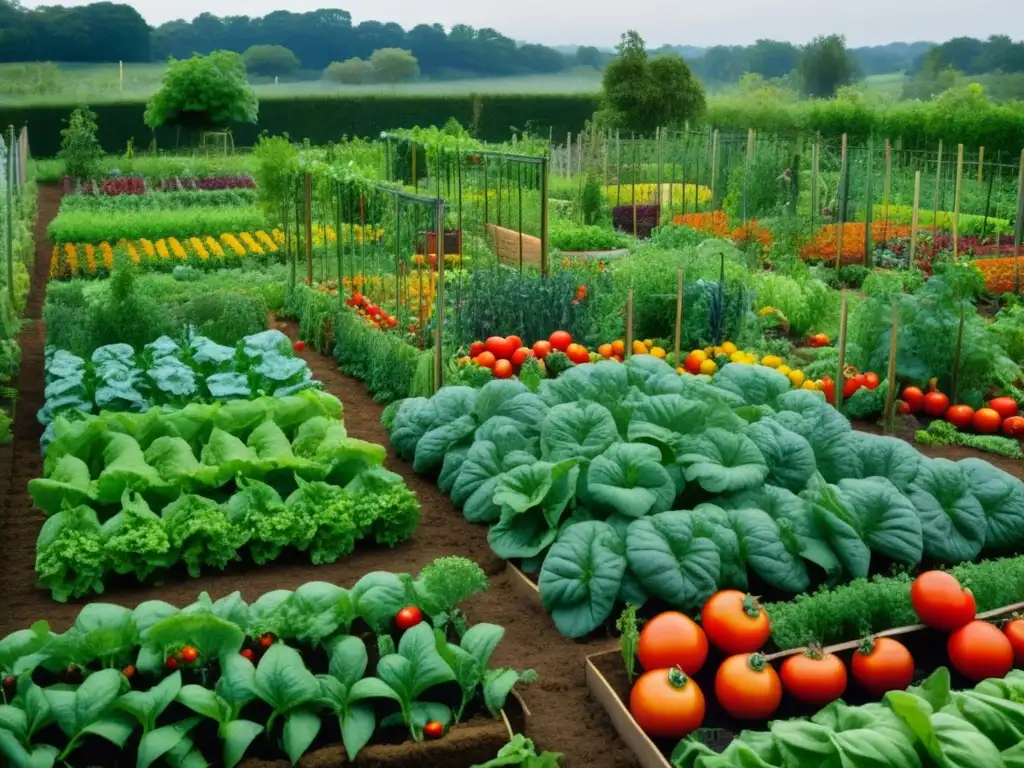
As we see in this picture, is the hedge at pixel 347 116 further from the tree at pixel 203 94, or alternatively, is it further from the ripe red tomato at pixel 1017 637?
the ripe red tomato at pixel 1017 637

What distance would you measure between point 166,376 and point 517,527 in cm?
268

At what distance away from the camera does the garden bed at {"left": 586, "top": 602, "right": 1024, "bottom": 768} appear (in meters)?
4.09

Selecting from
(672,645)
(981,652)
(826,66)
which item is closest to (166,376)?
(672,645)

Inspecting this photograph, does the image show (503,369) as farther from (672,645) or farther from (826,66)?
(826,66)

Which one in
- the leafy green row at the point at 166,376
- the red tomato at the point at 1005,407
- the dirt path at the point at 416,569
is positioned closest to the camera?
the dirt path at the point at 416,569

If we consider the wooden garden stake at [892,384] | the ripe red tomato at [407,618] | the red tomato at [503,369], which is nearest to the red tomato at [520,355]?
the red tomato at [503,369]

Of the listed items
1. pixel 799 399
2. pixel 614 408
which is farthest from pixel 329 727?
pixel 799 399

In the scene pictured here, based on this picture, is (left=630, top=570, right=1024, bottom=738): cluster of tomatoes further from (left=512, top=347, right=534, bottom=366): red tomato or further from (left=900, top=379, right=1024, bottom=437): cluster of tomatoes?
(left=512, top=347, right=534, bottom=366): red tomato

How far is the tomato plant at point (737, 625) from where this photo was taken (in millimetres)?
4371

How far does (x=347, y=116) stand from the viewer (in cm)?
3381

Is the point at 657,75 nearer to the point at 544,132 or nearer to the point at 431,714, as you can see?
the point at 544,132

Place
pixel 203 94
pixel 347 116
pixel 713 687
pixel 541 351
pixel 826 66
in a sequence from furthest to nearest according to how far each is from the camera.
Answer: pixel 826 66 < pixel 347 116 < pixel 203 94 < pixel 541 351 < pixel 713 687

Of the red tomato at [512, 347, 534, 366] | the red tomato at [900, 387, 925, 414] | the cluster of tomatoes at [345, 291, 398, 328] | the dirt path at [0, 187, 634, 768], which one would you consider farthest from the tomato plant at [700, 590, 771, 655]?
the cluster of tomatoes at [345, 291, 398, 328]

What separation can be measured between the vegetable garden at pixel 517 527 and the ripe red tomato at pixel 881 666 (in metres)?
0.01
